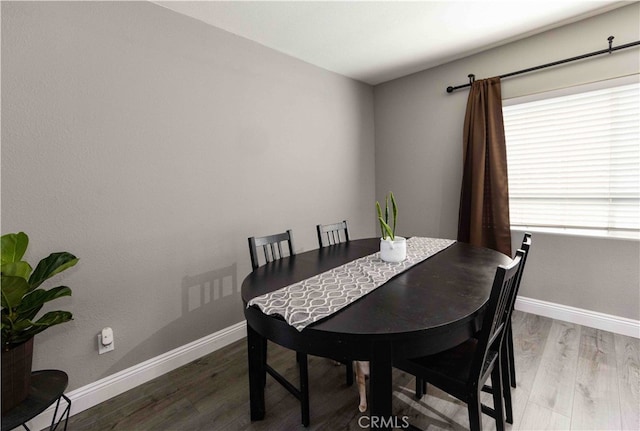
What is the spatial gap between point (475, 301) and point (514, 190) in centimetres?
218

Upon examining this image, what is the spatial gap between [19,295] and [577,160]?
3.80 m

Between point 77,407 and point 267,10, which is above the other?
point 267,10

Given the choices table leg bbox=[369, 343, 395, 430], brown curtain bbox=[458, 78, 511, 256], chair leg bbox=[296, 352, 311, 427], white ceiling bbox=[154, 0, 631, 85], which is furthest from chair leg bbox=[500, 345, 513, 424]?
white ceiling bbox=[154, 0, 631, 85]

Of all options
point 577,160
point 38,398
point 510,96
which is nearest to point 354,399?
point 38,398

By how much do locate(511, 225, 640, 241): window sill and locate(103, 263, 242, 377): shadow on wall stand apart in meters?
2.73

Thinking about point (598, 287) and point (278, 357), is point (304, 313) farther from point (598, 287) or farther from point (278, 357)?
point (598, 287)

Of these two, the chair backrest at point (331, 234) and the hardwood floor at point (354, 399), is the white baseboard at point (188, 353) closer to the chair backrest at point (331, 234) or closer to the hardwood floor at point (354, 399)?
the hardwood floor at point (354, 399)

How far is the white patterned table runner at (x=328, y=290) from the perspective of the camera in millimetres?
1162

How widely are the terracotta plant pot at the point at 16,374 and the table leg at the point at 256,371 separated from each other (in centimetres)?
93

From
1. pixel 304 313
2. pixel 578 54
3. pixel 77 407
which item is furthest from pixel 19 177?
pixel 578 54

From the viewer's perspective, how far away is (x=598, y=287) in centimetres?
251

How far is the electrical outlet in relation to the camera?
5.91ft

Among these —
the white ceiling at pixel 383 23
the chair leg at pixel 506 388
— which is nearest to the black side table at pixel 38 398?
the chair leg at pixel 506 388

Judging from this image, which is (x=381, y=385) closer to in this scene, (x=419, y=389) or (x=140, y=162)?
(x=419, y=389)
